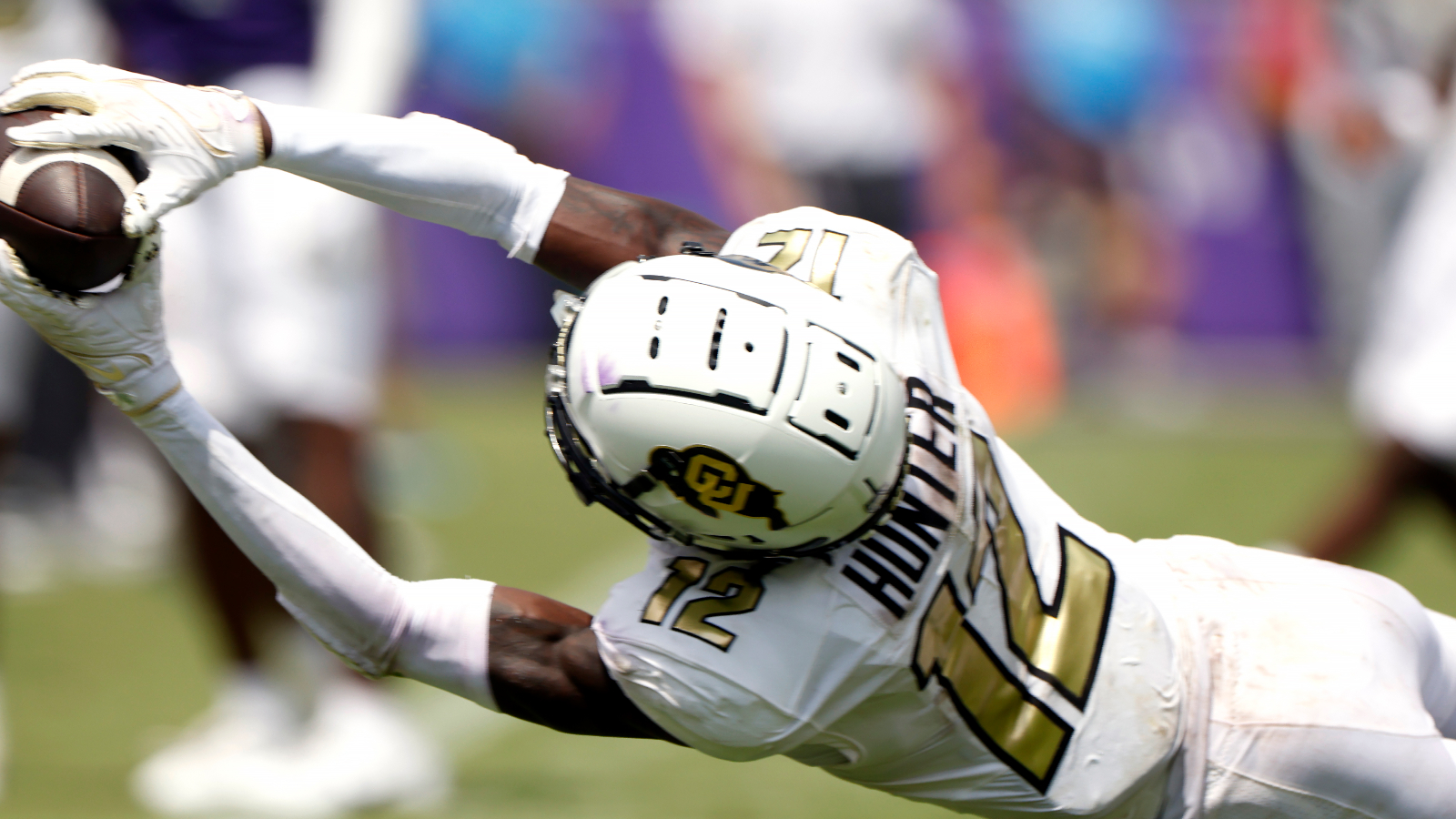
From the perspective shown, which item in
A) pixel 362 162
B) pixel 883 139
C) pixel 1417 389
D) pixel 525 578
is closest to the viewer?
pixel 362 162

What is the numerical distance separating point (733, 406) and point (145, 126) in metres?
0.79

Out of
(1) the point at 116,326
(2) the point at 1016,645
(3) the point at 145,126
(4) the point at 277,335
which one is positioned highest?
→ (3) the point at 145,126

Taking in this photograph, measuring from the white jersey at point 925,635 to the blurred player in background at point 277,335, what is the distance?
1904mm

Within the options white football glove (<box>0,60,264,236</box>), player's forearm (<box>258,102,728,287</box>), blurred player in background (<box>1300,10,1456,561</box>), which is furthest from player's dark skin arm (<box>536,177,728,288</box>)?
blurred player in background (<box>1300,10,1456,561</box>)

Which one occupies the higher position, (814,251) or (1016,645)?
(814,251)

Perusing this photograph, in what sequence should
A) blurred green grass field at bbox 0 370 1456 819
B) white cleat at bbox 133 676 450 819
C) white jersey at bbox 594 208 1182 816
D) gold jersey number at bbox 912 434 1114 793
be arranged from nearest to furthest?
white jersey at bbox 594 208 1182 816, gold jersey number at bbox 912 434 1114 793, white cleat at bbox 133 676 450 819, blurred green grass field at bbox 0 370 1456 819

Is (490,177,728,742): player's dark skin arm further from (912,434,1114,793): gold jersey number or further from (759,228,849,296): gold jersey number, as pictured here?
(759,228,849,296): gold jersey number

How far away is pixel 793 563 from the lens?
86.1 inches

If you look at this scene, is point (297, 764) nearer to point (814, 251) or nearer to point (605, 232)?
point (605, 232)

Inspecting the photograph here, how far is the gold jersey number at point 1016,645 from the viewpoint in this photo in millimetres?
2238

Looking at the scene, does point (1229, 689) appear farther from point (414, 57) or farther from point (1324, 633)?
point (414, 57)

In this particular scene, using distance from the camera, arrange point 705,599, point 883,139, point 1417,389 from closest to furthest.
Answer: point 705,599 → point 1417,389 → point 883,139

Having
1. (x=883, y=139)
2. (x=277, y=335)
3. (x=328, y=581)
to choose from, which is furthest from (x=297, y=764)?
(x=883, y=139)

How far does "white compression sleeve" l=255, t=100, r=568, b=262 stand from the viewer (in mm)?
Answer: 2240
